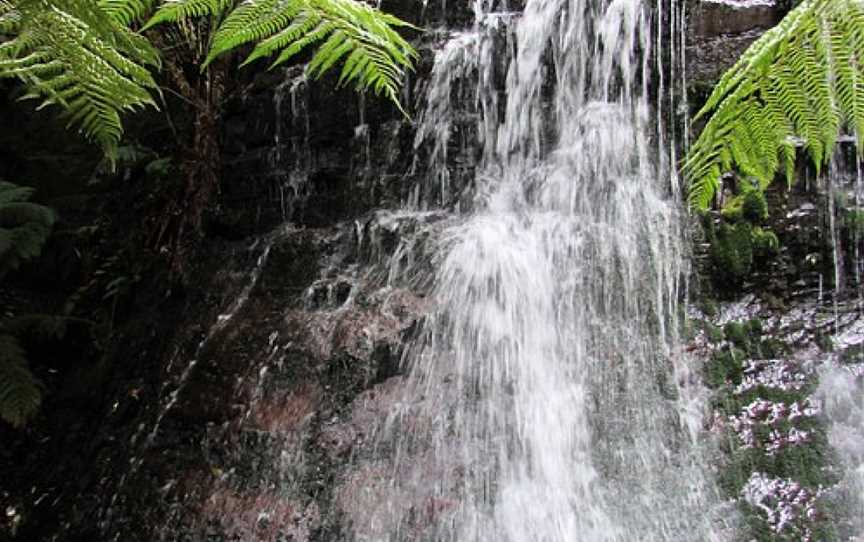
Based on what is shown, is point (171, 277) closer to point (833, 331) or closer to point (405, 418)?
point (405, 418)

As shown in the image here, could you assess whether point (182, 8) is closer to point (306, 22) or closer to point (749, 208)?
point (306, 22)

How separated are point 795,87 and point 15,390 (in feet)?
12.7

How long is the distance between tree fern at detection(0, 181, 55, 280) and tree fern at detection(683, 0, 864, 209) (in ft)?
14.5

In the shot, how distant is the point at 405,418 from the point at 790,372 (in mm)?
1853

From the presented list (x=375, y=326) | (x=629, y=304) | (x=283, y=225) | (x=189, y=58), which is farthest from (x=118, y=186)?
(x=629, y=304)

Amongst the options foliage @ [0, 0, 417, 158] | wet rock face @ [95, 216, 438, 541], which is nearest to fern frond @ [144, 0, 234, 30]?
foliage @ [0, 0, 417, 158]

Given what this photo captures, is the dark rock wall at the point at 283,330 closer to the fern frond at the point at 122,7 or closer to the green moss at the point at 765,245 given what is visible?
the green moss at the point at 765,245

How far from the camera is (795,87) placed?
4.36 feet

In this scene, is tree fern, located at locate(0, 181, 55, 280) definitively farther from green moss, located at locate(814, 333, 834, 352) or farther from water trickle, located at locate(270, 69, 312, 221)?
green moss, located at locate(814, 333, 834, 352)

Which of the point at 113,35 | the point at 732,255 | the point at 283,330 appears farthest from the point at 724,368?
the point at 113,35

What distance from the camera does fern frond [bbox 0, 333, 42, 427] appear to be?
3.44 metres

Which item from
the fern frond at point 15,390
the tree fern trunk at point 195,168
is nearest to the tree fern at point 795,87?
the fern frond at point 15,390

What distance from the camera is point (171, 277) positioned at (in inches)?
A: 170

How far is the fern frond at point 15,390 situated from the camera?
11.3 ft
